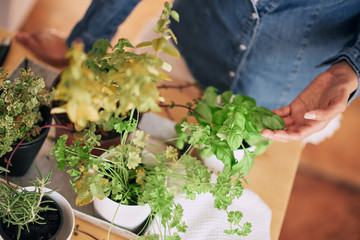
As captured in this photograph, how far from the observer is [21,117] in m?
0.68

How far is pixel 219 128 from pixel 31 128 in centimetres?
41

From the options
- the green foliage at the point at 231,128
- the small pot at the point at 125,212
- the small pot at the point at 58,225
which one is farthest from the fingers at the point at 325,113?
the small pot at the point at 58,225

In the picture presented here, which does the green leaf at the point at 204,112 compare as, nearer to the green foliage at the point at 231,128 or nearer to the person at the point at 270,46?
the green foliage at the point at 231,128

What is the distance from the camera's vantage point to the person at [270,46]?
0.97 meters

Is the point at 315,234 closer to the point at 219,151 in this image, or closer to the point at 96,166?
the point at 219,151

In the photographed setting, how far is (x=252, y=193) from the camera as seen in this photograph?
3.01 ft

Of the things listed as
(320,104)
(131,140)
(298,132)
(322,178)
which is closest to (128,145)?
(131,140)

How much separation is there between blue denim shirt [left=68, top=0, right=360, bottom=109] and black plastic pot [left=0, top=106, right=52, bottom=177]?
48cm

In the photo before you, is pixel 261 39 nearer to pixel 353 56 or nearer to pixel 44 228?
pixel 353 56

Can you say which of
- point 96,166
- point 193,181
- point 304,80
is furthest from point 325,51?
point 96,166

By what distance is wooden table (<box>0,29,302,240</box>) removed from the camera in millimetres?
950

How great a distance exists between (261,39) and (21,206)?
3.09 ft

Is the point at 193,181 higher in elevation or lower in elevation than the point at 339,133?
higher

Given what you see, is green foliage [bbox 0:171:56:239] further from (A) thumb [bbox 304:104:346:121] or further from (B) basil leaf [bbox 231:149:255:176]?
(A) thumb [bbox 304:104:346:121]
